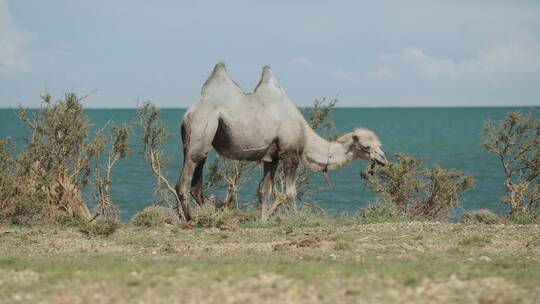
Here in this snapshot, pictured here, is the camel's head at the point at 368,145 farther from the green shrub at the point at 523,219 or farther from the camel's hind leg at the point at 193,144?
the camel's hind leg at the point at 193,144

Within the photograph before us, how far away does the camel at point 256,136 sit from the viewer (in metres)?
15.9

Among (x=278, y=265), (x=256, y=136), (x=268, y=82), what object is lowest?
(x=278, y=265)

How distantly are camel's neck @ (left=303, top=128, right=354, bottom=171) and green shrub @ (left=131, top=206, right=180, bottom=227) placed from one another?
2938 millimetres

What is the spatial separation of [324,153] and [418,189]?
13.0 ft

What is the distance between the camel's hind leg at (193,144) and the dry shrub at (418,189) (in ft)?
17.6

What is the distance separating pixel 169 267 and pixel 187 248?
289 centimetres

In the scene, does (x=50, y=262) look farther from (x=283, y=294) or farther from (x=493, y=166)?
(x=493, y=166)

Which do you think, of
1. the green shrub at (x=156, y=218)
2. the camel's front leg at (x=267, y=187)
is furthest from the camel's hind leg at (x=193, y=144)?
the camel's front leg at (x=267, y=187)

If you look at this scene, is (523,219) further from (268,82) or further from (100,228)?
(100,228)

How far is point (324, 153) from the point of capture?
1705 cm

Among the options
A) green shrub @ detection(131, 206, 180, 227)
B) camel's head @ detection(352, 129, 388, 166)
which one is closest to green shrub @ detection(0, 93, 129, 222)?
green shrub @ detection(131, 206, 180, 227)

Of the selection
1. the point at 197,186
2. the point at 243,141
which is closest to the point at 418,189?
the point at 243,141

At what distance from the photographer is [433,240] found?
13.5 meters

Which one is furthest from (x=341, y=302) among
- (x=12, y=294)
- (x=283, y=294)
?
(x=12, y=294)
